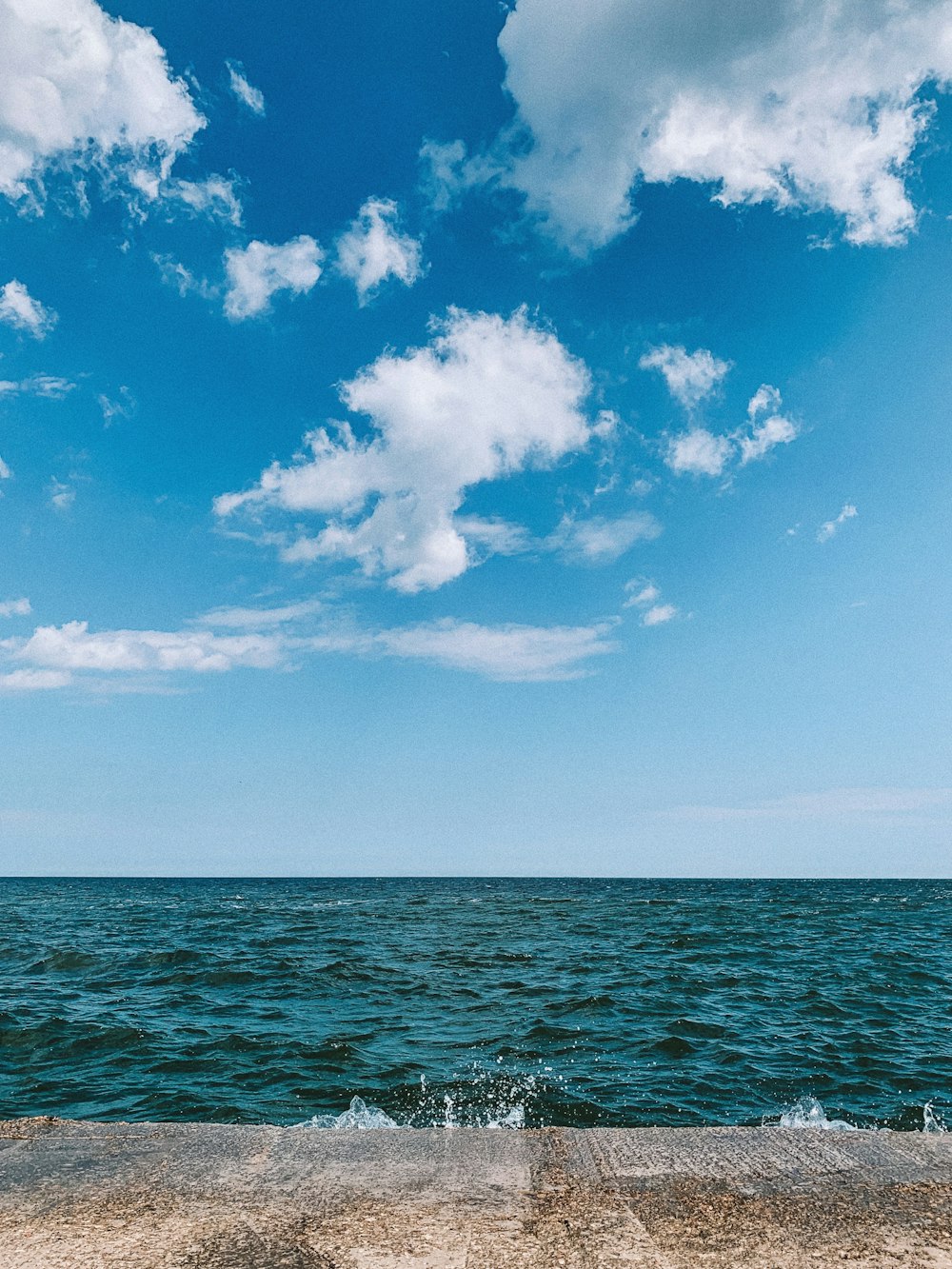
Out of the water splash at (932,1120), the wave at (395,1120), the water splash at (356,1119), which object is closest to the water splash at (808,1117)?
the water splash at (932,1120)

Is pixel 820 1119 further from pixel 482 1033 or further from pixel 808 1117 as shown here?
pixel 482 1033

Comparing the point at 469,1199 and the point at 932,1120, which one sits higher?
the point at 469,1199

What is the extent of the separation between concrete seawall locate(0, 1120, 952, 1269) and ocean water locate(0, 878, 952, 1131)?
9.56 feet

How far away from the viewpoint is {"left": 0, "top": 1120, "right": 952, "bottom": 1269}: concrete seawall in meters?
3.04

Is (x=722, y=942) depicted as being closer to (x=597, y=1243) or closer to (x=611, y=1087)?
(x=611, y=1087)

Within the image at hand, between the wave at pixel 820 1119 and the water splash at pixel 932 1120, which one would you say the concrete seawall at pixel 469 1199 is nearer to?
the wave at pixel 820 1119

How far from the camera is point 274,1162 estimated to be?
13.2 feet

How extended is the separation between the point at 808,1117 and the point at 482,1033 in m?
4.50

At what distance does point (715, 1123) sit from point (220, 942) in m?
18.4

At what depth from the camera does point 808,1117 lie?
7195 mm

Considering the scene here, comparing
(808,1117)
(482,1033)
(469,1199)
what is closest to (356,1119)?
(469,1199)

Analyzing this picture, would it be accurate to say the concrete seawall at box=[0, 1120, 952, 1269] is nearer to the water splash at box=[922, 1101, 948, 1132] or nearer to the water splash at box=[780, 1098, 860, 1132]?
the water splash at box=[780, 1098, 860, 1132]

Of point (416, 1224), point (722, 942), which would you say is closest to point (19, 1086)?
point (416, 1224)

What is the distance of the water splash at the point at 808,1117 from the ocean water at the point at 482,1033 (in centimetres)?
4
